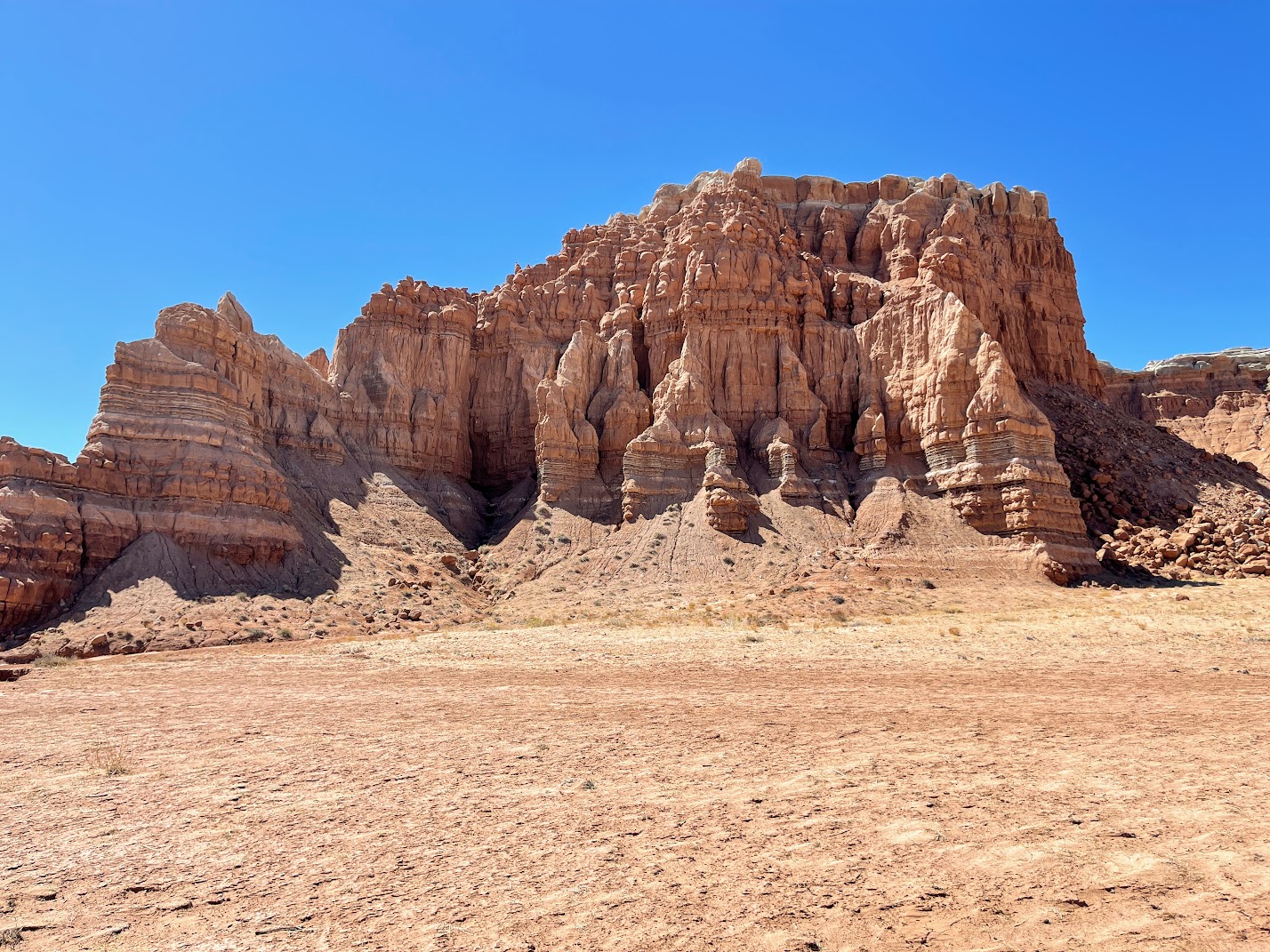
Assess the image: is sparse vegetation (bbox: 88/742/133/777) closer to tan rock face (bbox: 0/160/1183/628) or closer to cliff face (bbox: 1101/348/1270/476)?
tan rock face (bbox: 0/160/1183/628)

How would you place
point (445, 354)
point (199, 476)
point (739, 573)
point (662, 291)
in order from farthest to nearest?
point (445, 354) → point (662, 291) → point (739, 573) → point (199, 476)

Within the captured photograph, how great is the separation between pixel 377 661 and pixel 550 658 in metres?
5.14

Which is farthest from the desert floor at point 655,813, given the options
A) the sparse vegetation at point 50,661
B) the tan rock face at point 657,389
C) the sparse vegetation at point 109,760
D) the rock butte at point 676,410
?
the tan rock face at point 657,389

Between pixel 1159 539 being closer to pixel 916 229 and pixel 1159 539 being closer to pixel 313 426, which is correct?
pixel 916 229

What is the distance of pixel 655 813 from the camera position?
754cm

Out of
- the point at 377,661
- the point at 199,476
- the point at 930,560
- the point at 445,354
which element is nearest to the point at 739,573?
the point at 930,560

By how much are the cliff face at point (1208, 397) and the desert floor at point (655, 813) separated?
56.4 metres

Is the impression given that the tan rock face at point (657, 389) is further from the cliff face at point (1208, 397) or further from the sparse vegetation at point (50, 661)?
the cliff face at point (1208, 397)

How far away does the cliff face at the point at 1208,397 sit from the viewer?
6031 cm

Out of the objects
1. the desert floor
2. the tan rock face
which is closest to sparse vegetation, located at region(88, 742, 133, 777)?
the desert floor

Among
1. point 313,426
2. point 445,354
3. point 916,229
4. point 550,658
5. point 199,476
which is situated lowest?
point 550,658

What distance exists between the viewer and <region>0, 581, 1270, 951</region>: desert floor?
5.21 meters

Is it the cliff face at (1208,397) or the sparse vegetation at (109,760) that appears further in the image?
the cliff face at (1208,397)

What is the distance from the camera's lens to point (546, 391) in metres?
49.1
